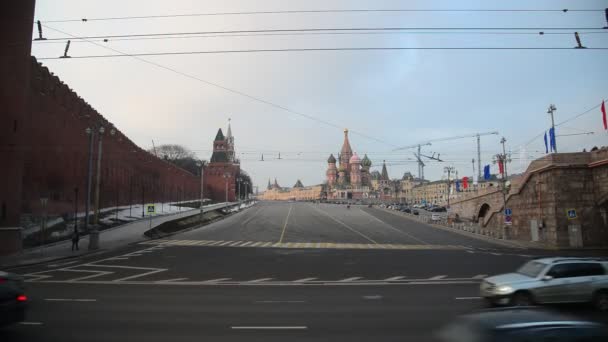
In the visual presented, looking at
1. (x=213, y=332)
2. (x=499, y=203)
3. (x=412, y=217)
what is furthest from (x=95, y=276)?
(x=412, y=217)

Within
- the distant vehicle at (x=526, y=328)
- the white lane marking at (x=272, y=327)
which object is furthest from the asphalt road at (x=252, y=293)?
the distant vehicle at (x=526, y=328)

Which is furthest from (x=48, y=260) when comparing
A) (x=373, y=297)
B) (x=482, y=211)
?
(x=482, y=211)

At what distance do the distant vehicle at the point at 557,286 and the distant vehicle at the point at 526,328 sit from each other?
23.3ft

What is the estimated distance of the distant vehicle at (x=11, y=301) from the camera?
7652mm

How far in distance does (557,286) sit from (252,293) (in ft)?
29.0

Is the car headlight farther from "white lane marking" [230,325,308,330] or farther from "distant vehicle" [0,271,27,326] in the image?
"distant vehicle" [0,271,27,326]

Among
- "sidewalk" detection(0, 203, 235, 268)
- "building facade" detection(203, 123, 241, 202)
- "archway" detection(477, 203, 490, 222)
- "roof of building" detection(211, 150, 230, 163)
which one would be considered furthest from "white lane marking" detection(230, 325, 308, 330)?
"roof of building" detection(211, 150, 230, 163)

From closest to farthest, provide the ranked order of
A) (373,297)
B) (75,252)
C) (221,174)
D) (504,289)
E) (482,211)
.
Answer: (504,289) < (373,297) < (75,252) < (482,211) < (221,174)

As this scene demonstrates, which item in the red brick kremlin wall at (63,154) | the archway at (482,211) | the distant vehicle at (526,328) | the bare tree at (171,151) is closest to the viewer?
the distant vehicle at (526,328)

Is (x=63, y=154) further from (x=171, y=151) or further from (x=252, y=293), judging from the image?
(x=171, y=151)

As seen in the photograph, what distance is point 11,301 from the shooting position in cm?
779

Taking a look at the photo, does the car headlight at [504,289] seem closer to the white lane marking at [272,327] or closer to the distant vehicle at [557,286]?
the distant vehicle at [557,286]

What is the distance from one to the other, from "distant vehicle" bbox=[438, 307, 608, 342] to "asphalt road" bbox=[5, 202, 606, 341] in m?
3.56

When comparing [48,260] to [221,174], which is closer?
[48,260]
